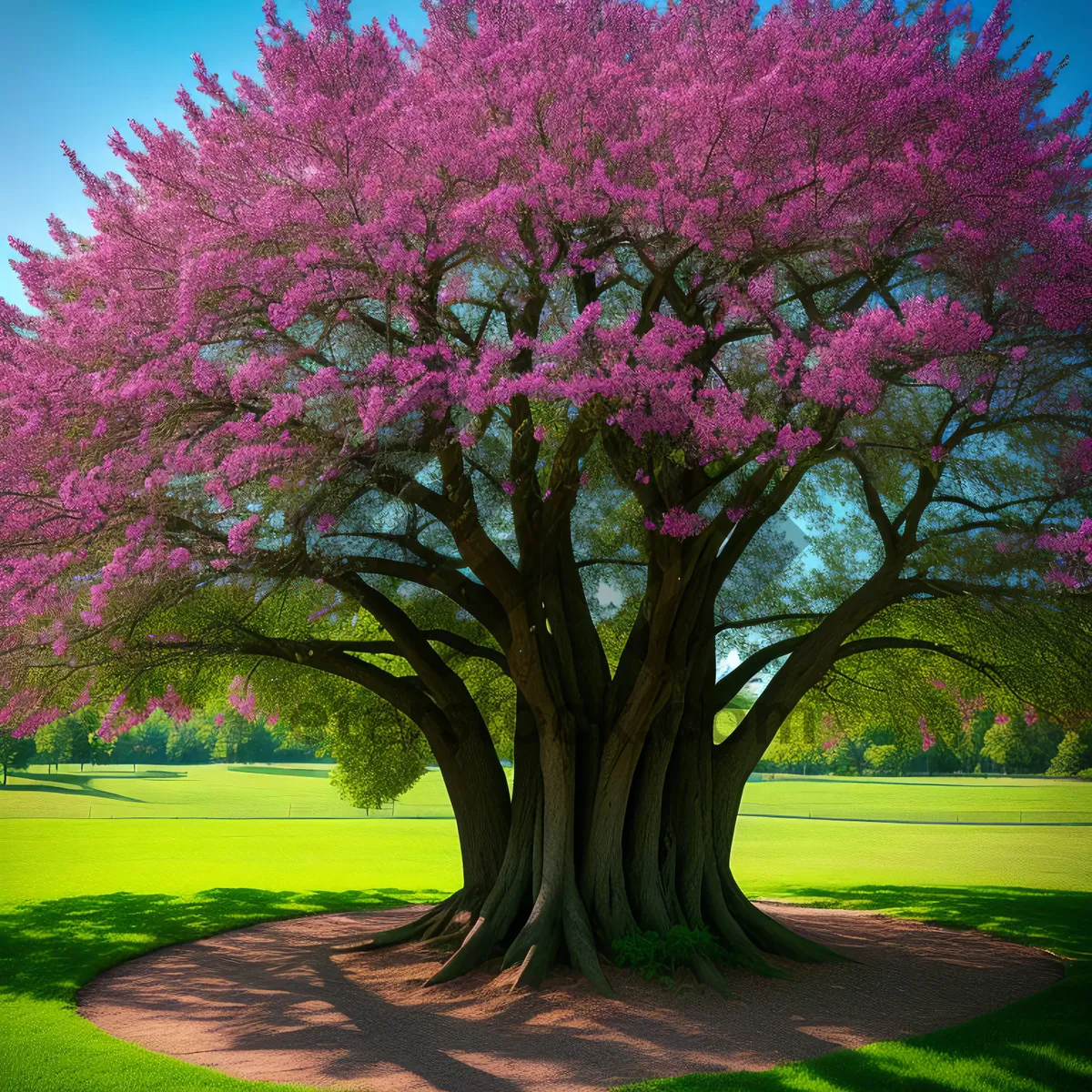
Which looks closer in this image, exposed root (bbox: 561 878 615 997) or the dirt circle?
the dirt circle

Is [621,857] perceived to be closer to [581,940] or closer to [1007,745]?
[581,940]

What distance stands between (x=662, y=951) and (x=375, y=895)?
12670 millimetres

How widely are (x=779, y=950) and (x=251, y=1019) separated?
651 centimetres

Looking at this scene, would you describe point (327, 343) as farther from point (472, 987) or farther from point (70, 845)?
point (70, 845)

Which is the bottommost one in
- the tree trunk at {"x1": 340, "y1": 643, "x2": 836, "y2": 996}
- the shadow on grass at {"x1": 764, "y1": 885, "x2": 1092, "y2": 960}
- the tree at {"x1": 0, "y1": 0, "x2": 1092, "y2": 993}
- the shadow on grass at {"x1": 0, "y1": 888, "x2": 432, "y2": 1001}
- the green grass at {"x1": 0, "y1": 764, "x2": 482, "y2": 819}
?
the green grass at {"x1": 0, "y1": 764, "x2": 482, "y2": 819}

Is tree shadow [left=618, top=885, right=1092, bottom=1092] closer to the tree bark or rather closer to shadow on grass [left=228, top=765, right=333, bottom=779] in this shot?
the tree bark

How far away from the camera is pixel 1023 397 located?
34.3ft

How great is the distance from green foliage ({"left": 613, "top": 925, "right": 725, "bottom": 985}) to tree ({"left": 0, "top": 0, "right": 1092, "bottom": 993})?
208 mm

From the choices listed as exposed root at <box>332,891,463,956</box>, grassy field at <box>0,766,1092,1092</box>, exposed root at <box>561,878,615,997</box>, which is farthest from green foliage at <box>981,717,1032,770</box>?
exposed root at <box>561,878,615,997</box>

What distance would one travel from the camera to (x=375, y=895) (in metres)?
22.1

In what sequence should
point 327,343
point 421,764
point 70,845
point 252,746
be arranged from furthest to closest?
point 252,746 < point 70,845 < point 421,764 < point 327,343

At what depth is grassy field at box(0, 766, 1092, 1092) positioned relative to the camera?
315 inches

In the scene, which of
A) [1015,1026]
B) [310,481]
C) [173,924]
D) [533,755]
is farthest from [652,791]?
[173,924]

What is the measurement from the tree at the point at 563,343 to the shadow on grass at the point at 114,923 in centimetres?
387
